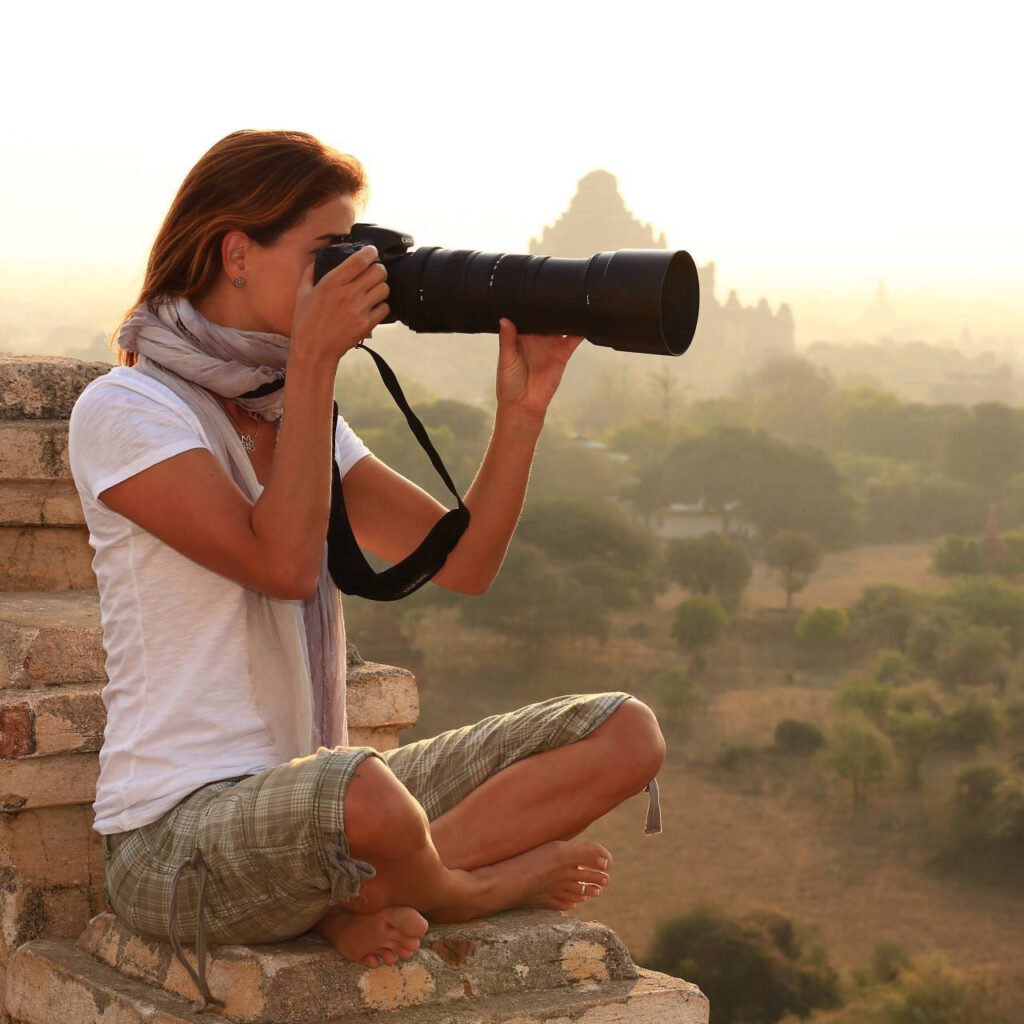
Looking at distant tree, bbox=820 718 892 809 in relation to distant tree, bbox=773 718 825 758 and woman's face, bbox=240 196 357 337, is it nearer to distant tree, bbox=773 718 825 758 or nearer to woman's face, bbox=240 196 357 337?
distant tree, bbox=773 718 825 758

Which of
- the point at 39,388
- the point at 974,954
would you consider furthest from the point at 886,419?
the point at 39,388

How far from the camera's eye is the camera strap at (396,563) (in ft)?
5.65

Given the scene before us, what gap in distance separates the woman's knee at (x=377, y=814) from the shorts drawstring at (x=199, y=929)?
0.15 metres

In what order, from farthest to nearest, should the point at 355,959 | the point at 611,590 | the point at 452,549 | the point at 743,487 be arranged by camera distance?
the point at 743,487 < the point at 611,590 < the point at 452,549 < the point at 355,959

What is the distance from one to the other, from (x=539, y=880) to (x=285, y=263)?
721 millimetres

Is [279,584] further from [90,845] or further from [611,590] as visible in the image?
[611,590]

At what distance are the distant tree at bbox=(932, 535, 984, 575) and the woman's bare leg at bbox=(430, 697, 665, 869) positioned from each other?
1648 inches

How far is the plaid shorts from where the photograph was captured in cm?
137

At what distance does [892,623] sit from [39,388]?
38.3m

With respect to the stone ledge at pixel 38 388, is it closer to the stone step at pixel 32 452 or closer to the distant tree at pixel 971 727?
the stone step at pixel 32 452

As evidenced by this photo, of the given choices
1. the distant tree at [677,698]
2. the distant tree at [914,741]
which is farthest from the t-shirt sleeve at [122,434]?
the distant tree at [677,698]

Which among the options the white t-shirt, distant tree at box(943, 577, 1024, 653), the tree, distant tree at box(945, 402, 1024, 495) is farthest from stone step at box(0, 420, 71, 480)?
distant tree at box(945, 402, 1024, 495)

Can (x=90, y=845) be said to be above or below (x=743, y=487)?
above

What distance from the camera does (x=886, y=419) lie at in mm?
Answer: 52531
